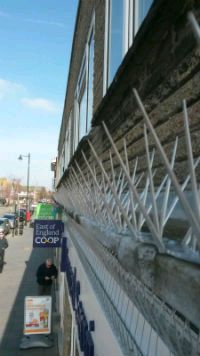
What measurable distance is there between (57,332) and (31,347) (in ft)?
5.27

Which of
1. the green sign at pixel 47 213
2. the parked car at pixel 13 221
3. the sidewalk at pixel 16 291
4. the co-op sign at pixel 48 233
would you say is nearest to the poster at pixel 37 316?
the sidewalk at pixel 16 291

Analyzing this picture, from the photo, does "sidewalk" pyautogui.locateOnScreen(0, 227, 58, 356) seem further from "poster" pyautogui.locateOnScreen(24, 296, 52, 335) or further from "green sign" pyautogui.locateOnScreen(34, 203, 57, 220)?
"green sign" pyautogui.locateOnScreen(34, 203, 57, 220)

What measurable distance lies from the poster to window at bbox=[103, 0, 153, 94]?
21.6 ft

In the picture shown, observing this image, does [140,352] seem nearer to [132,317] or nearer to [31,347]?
[132,317]

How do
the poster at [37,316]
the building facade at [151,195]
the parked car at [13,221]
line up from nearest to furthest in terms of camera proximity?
the building facade at [151,195] < the poster at [37,316] < the parked car at [13,221]

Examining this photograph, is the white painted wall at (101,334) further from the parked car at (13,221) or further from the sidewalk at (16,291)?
the parked car at (13,221)

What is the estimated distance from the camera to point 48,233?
12.3 metres

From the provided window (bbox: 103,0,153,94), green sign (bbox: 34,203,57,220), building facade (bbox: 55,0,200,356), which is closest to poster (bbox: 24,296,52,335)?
building facade (bbox: 55,0,200,356)

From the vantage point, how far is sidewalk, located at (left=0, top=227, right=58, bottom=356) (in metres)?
10.2

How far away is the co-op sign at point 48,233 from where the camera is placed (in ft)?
39.9

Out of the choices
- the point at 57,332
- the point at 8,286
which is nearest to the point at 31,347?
the point at 57,332

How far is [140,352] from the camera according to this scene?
6.41ft

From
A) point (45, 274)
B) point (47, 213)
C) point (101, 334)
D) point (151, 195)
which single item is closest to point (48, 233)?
point (45, 274)

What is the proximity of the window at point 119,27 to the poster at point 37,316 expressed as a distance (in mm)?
6581
